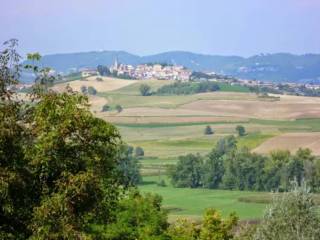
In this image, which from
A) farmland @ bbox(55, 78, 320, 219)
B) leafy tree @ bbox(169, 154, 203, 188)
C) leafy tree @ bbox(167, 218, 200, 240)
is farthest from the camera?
leafy tree @ bbox(169, 154, 203, 188)

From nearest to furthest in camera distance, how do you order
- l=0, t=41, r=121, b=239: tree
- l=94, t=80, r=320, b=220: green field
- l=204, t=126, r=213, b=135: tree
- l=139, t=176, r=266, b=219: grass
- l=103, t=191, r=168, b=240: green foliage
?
l=0, t=41, r=121, b=239: tree → l=103, t=191, r=168, b=240: green foliage → l=139, t=176, r=266, b=219: grass → l=94, t=80, r=320, b=220: green field → l=204, t=126, r=213, b=135: tree

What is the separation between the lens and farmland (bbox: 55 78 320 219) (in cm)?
8888

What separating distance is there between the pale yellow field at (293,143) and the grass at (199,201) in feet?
71.6

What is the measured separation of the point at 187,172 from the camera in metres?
105

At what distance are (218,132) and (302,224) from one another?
113731 mm

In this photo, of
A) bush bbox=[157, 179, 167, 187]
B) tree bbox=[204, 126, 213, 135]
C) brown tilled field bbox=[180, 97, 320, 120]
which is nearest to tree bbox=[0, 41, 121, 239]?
bush bbox=[157, 179, 167, 187]

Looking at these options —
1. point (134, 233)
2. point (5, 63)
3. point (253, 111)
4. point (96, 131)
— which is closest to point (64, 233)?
point (96, 131)

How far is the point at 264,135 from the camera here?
131 metres

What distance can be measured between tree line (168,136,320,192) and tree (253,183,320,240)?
67378mm

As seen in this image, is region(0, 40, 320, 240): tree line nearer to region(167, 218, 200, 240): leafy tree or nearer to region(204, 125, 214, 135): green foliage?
region(167, 218, 200, 240): leafy tree

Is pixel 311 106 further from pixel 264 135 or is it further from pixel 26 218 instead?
pixel 26 218

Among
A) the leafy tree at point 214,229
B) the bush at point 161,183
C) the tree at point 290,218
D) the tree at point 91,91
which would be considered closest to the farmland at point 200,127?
the bush at point 161,183

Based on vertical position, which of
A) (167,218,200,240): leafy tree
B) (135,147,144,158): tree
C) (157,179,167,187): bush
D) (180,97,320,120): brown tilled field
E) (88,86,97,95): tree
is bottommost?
(157,179,167,187): bush

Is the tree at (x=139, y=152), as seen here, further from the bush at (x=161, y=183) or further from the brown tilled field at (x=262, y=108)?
the brown tilled field at (x=262, y=108)
